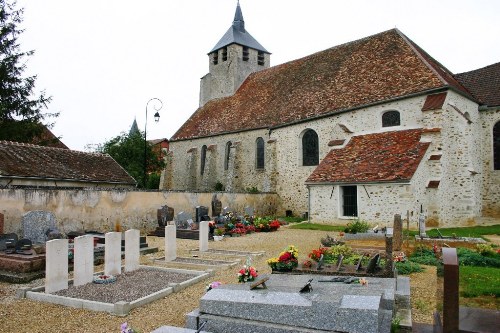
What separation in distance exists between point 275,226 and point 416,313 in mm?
12257

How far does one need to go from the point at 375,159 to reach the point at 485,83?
9.25m

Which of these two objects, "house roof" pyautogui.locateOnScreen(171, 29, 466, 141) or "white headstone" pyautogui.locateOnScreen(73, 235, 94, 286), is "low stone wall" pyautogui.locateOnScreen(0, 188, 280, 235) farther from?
"house roof" pyautogui.locateOnScreen(171, 29, 466, 141)

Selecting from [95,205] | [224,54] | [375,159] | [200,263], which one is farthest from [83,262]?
[224,54]

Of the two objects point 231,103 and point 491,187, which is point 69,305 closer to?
point 491,187

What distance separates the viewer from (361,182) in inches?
712

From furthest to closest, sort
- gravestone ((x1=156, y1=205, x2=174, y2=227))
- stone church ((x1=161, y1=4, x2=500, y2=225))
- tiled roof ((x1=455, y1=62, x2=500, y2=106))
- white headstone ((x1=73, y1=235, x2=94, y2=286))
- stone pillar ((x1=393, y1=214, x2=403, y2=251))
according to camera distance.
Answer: tiled roof ((x1=455, y1=62, x2=500, y2=106)), stone church ((x1=161, y1=4, x2=500, y2=225)), gravestone ((x1=156, y1=205, x2=174, y2=227)), stone pillar ((x1=393, y1=214, x2=403, y2=251)), white headstone ((x1=73, y1=235, x2=94, y2=286))

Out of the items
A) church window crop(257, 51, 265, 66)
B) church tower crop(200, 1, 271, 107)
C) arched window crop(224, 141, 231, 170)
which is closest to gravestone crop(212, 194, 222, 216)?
arched window crop(224, 141, 231, 170)

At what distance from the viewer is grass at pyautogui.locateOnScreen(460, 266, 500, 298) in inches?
275

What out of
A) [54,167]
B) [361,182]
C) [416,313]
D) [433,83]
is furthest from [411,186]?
[54,167]

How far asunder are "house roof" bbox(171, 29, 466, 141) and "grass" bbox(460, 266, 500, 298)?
1163cm

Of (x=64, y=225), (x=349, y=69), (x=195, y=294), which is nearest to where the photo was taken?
(x=195, y=294)

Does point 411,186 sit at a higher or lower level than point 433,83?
lower

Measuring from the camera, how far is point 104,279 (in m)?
8.13

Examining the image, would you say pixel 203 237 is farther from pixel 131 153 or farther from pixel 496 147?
pixel 131 153
